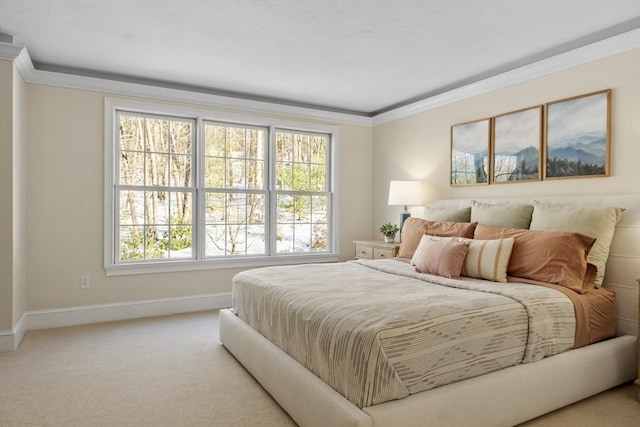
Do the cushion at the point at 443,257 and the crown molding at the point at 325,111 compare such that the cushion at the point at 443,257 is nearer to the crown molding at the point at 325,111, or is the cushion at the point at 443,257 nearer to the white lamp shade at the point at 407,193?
the white lamp shade at the point at 407,193

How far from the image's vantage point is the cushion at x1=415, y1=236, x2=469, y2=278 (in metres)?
2.98

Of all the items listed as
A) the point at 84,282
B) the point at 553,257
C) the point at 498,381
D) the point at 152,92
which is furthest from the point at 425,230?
the point at 84,282

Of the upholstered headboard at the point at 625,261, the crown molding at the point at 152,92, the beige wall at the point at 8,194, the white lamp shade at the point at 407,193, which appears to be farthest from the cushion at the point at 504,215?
the beige wall at the point at 8,194

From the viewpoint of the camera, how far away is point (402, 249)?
12.8ft

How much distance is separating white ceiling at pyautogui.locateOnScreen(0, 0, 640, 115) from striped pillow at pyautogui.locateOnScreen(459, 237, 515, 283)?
5.18ft

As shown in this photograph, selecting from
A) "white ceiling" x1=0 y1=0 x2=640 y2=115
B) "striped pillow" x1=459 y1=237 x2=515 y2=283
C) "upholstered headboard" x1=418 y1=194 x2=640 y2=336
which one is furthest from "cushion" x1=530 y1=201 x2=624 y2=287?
"white ceiling" x1=0 y1=0 x2=640 y2=115

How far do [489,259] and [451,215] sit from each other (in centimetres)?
106

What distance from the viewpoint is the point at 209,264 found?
4652 millimetres

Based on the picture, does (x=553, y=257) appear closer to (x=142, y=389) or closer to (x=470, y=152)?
(x=470, y=152)

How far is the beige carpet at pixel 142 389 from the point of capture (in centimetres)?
224

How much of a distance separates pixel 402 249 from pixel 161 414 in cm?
243

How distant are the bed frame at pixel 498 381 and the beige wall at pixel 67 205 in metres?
1.77

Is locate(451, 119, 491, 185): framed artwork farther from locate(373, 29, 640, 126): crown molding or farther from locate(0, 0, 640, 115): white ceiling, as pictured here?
locate(0, 0, 640, 115): white ceiling

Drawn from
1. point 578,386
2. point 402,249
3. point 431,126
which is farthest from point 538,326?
point 431,126
